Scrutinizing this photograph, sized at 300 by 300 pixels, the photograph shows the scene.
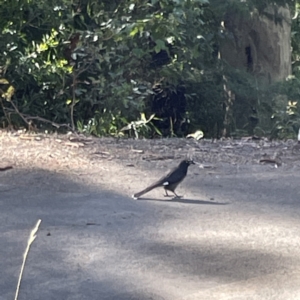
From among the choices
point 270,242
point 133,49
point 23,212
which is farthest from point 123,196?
point 133,49

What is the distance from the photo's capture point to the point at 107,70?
14562 millimetres

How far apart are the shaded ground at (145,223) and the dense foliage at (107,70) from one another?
3815 millimetres

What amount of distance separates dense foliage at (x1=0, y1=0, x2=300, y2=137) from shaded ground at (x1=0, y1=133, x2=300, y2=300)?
3.81 metres

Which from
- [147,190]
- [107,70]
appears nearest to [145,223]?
[147,190]

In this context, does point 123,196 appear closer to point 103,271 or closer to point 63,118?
point 103,271

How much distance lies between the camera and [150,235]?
643cm

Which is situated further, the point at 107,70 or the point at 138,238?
the point at 107,70

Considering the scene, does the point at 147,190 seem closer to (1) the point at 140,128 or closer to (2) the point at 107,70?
(1) the point at 140,128

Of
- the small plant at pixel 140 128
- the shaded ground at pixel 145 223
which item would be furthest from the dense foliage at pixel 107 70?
the shaded ground at pixel 145 223

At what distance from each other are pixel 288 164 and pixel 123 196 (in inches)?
102

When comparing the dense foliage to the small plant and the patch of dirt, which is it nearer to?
the small plant

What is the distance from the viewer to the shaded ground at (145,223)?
5.35 meters

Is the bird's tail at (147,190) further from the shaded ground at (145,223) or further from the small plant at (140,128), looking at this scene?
the small plant at (140,128)

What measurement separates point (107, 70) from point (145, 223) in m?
8.07
